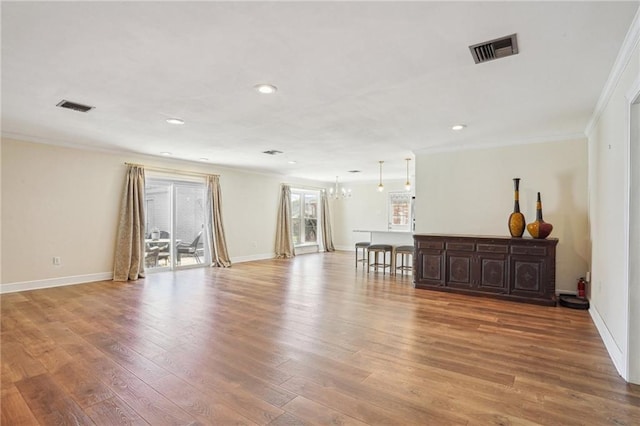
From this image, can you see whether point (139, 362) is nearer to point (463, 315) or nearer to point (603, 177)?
point (463, 315)

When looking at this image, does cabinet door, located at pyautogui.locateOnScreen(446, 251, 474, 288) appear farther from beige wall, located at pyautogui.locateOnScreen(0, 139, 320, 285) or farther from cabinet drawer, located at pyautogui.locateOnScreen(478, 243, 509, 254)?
beige wall, located at pyautogui.locateOnScreen(0, 139, 320, 285)

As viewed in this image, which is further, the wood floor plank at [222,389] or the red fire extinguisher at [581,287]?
the red fire extinguisher at [581,287]

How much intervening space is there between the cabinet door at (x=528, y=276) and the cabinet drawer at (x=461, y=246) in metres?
0.58

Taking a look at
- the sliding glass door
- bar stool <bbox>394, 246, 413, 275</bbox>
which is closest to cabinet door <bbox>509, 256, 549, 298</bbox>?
bar stool <bbox>394, 246, 413, 275</bbox>

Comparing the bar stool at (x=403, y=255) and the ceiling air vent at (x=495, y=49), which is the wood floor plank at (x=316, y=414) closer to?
the ceiling air vent at (x=495, y=49)

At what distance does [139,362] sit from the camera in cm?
282

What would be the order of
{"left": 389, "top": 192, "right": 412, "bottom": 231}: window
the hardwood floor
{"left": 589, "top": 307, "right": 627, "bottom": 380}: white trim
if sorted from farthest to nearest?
{"left": 389, "top": 192, "right": 412, "bottom": 231}: window
{"left": 589, "top": 307, "right": 627, "bottom": 380}: white trim
the hardwood floor

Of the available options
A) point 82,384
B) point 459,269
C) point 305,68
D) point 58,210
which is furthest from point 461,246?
point 58,210

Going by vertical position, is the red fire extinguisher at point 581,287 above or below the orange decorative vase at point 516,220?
below

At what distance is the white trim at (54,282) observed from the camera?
5.29 metres

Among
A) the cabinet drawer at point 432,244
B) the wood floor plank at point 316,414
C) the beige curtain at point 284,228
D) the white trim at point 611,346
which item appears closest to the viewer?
the wood floor plank at point 316,414

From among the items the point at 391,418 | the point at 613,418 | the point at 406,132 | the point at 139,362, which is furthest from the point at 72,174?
the point at 613,418

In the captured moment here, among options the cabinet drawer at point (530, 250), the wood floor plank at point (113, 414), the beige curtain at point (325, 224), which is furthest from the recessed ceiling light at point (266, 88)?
the beige curtain at point (325, 224)

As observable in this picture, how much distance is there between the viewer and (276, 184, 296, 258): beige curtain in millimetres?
9945
